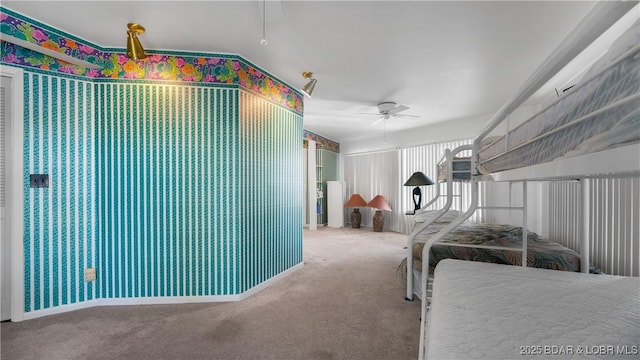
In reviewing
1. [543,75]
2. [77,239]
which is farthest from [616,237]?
A: [77,239]

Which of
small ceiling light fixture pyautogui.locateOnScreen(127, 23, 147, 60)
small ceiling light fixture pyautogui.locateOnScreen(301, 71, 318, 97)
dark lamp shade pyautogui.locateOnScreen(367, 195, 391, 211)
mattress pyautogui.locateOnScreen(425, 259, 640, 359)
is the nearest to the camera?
mattress pyautogui.locateOnScreen(425, 259, 640, 359)

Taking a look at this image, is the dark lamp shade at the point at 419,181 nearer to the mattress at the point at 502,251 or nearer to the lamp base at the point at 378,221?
the lamp base at the point at 378,221

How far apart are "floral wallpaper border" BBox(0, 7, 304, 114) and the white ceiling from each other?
0.27 ft

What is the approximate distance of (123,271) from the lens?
7.58 ft

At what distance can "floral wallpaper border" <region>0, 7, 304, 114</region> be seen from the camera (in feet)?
→ 6.35

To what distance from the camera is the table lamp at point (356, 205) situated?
6164 mm

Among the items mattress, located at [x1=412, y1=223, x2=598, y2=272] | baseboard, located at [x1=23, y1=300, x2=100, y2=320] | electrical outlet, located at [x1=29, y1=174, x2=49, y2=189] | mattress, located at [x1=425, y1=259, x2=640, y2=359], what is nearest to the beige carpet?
baseboard, located at [x1=23, y1=300, x2=100, y2=320]

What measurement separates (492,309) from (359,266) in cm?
252

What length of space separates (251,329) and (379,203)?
4.28 meters

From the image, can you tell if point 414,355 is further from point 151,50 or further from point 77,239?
point 151,50

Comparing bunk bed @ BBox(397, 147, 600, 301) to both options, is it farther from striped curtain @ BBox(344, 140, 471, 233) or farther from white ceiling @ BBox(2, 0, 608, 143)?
striped curtain @ BBox(344, 140, 471, 233)

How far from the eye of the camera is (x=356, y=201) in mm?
6227

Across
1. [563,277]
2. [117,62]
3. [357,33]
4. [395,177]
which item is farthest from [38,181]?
[395,177]

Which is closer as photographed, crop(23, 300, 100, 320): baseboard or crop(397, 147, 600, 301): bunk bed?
crop(397, 147, 600, 301): bunk bed
